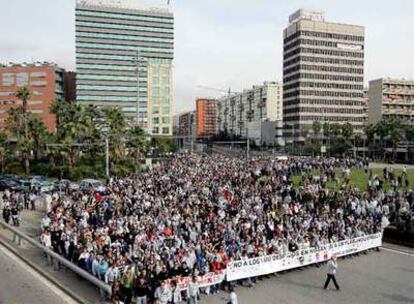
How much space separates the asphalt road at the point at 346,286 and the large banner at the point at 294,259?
0.43 m

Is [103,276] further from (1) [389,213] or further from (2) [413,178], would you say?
(2) [413,178]

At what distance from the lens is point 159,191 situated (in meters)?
36.1

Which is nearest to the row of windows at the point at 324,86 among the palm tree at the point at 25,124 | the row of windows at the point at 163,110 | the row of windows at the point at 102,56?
the row of windows at the point at 163,110

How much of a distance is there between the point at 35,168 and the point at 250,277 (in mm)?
53099

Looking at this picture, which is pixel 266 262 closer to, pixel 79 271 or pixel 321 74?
pixel 79 271

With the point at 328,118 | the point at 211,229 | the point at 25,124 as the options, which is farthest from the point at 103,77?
the point at 211,229

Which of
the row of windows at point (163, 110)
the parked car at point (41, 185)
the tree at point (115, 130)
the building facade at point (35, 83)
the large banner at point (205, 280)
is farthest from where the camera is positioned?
the row of windows at point (163, 110)

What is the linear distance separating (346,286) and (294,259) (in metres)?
2.41

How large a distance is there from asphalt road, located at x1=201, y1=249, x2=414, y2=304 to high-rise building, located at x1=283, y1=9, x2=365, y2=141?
12734 centimetres

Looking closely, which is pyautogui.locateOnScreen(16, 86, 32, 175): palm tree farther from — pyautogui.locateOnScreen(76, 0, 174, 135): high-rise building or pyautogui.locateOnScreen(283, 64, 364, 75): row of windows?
pyautogui.locateOnScreen(283, 64, 364, 75): row of windows

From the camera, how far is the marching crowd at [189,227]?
16.2 metres

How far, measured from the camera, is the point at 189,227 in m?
22.6

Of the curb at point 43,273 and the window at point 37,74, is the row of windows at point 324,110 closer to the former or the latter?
the window at point 37,74

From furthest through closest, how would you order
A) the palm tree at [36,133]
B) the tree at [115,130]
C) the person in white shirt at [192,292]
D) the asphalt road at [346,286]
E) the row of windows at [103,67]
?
the row of windows at [103,67], the palm tree at [36,133], the tree at [115,130], the asphalt road at [346,286], the person in white shirt at [192,292]
